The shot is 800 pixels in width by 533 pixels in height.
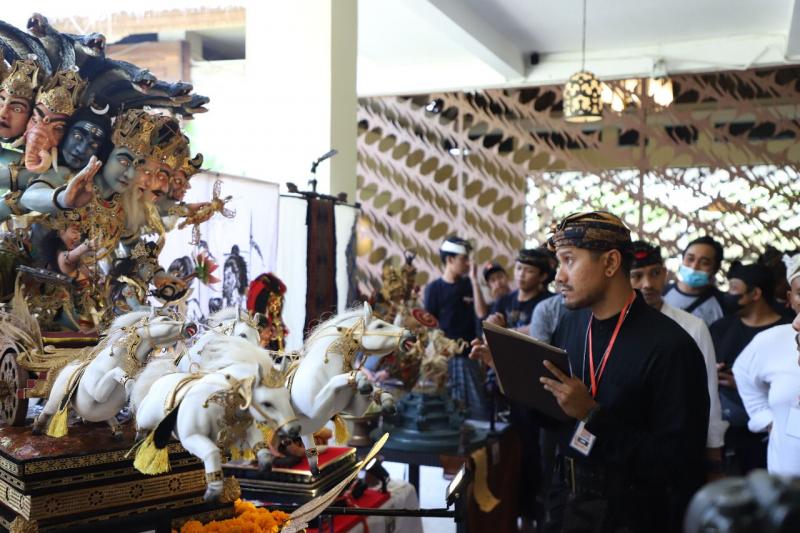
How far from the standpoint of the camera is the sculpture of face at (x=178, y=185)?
8.10 ft

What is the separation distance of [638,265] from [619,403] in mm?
1770

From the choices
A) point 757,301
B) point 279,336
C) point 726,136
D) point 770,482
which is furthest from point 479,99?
point 770,482

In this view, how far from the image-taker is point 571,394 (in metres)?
2.07

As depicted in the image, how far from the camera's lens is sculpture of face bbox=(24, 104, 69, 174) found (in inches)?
88.4

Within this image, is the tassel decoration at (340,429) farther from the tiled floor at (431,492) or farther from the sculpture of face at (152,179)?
the tiled floor at (431,492)

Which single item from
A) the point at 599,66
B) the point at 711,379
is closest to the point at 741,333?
the point at 711,379

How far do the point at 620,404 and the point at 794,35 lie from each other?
5916 mm

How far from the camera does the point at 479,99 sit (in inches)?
357

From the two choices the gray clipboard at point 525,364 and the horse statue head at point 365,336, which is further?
the gray clipboard at point 525,364

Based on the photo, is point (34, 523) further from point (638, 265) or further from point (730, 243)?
point (730, 243)

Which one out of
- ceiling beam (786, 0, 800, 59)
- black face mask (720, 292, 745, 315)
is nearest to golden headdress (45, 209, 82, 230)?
black face mask (720, 292, 745, 315)

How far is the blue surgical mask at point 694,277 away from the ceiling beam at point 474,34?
2783mm

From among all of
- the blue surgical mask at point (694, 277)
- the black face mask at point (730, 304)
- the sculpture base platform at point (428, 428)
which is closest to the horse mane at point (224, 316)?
the sculpture base platform at point (428, 428)

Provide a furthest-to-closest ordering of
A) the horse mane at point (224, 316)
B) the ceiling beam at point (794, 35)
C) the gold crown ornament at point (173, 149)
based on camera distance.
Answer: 1. the ceiling beam at point (794, 35)
2. the gold crown ornament at point (173, 149)
3. the horse mane at point (224, 316)
